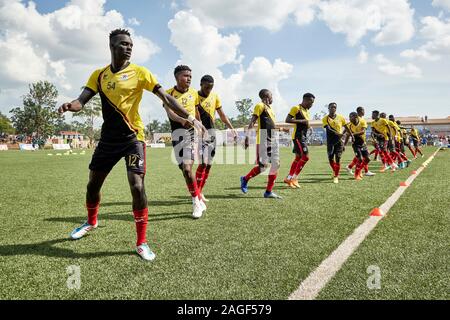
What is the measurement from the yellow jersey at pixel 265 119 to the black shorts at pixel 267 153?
14 centimetres

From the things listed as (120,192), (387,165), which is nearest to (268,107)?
(120,192)

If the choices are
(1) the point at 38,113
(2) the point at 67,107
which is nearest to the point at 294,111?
(2) the point at 67,107

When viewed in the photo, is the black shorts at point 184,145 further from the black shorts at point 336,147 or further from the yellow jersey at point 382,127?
the yellow jersey at point 382,127

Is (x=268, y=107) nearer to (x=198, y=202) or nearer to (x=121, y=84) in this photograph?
(x=198, y=202)

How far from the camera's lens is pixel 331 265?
133 inches

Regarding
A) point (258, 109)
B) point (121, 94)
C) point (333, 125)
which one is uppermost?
point (258, 109)

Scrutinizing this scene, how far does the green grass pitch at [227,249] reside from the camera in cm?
290

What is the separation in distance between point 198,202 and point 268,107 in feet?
10.3

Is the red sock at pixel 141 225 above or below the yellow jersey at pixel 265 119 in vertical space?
below

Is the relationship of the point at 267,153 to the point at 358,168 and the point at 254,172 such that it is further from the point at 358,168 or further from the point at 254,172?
the point at 358,168

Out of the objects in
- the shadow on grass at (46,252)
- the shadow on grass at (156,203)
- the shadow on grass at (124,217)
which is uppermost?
the shadow on grass at (46,252)

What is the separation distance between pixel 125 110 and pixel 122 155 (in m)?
0.53

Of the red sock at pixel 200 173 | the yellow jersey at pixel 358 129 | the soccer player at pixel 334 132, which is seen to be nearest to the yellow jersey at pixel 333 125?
the soccer player at pixel 334 132

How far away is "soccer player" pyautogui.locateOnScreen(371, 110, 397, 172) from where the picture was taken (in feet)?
46.8
